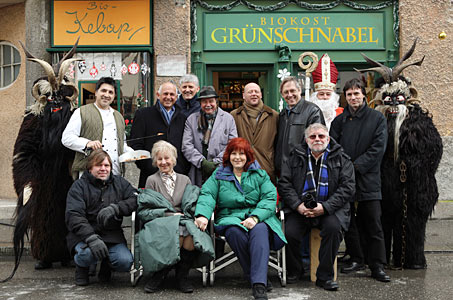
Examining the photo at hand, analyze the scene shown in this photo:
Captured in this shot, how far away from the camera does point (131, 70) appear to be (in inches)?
340

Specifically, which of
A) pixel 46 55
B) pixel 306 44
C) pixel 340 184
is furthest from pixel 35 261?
pixel 306 44

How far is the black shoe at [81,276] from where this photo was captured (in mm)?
4730

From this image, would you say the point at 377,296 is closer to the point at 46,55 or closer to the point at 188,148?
the point at 188,148

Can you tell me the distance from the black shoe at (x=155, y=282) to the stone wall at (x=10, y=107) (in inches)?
231

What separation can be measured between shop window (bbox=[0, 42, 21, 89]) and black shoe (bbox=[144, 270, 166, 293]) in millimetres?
6555

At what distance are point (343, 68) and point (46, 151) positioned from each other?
549 cm

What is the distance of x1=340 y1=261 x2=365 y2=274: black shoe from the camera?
17.0ft

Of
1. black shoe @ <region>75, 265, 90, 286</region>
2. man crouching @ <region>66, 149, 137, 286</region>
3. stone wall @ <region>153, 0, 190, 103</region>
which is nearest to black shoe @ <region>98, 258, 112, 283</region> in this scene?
man crouching @ <region>66, 149, 137, 286</region>

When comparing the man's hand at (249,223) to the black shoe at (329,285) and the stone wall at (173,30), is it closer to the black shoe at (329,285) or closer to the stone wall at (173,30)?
the black shoe at (329,285)

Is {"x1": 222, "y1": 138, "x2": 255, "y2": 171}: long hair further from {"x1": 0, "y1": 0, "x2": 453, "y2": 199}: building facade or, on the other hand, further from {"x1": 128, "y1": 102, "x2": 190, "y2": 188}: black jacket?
{"x1": 0, "y1": 0, "x2": 453, "y2": 199}: building facade

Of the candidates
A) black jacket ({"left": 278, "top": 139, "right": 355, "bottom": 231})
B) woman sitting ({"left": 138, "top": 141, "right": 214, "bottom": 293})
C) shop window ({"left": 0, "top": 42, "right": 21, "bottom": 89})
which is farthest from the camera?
shop window ({"left": 0, "top": 42, "right": 21, "bottom": 89})

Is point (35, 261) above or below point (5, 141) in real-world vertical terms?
below

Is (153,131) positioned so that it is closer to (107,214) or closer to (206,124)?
(206,124)

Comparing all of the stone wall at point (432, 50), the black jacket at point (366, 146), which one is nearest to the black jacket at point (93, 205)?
the black jacket at point (366, 146)
